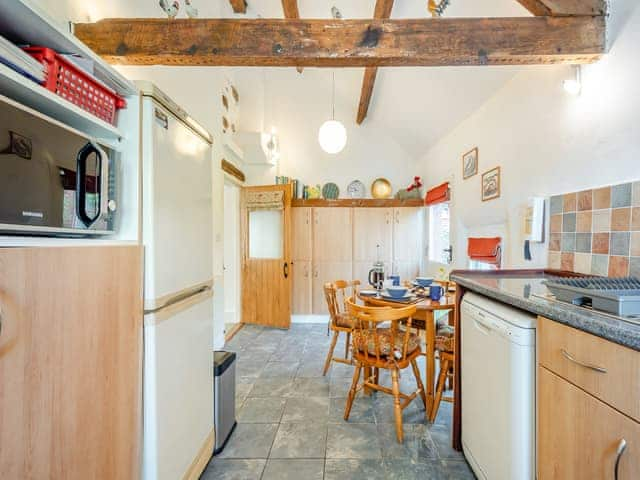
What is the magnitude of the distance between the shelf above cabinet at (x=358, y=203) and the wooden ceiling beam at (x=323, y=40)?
8.94ft

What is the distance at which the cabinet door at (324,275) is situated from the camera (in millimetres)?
4504

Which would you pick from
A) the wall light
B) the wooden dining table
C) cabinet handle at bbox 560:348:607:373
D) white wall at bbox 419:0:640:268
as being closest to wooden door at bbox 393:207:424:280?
white wall at bbox 419:0:640:268

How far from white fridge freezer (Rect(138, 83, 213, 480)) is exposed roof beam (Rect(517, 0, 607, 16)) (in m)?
2.05

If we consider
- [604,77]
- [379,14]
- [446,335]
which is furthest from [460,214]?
[379,14]

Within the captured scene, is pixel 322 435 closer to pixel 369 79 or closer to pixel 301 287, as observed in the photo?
pixel 301 287

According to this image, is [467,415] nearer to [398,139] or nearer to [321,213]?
[321,213]

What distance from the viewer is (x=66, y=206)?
2.87 ft

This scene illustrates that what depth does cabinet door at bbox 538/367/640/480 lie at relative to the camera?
0.76 metres

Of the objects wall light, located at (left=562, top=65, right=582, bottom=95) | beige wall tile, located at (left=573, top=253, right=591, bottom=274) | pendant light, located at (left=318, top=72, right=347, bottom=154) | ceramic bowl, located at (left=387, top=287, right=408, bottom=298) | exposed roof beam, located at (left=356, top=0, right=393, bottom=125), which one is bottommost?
ceramic bowl, located at (left=387, top=287, right=408, bottom=298)

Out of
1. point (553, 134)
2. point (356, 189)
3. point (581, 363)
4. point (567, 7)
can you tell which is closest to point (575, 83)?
point (553, 134)

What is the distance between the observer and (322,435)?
1.91 meters

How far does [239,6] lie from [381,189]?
307 cm

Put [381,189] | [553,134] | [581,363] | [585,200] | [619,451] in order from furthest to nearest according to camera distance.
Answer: [381,189]
[553,134]
[585,200]
[581,363]
[619,451]

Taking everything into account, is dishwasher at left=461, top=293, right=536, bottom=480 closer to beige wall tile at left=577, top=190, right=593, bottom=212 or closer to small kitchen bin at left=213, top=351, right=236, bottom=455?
beige wall tile at left=577, top=190, right=593, bottom=212
